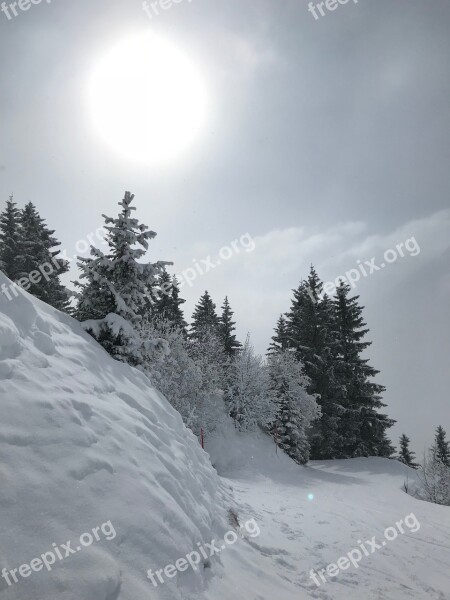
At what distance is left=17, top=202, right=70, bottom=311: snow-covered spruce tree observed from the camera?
26.1m

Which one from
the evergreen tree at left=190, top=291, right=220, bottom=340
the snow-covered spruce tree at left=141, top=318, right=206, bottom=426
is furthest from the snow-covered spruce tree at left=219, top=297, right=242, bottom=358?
the snow-covered spruce tree at left=141, top=318, right=206, bottom=426

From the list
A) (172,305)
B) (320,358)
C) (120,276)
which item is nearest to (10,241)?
(172,305)

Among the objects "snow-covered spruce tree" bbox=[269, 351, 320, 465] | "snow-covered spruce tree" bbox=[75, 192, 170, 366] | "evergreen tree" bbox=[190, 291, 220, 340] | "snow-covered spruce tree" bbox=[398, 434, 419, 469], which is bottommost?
"snow-covered spruce tree" bbox=[398, 434, 419, 469]

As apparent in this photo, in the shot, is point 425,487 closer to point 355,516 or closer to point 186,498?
point 355,516

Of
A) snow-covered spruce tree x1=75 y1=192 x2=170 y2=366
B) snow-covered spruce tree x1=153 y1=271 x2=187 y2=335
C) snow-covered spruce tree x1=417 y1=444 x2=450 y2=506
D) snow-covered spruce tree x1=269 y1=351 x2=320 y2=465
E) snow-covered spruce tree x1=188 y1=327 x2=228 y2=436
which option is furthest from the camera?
snow-covered spruce tree x1=153 y1=271 x2=187 y2=335

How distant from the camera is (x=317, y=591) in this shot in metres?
5.60

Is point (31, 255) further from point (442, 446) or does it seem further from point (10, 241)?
point (442, 446)

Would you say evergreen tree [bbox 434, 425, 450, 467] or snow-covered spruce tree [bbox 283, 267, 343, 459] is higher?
snow-covered spruce tree [bbox 283, 267, 343, 459]

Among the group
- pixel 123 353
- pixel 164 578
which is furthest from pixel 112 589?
Result: pixel 123 353

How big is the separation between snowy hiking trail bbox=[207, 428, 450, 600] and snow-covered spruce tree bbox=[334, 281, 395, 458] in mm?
11896

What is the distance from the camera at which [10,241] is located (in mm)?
28828

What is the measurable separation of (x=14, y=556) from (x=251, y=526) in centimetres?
592

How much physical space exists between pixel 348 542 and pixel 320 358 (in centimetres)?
2234

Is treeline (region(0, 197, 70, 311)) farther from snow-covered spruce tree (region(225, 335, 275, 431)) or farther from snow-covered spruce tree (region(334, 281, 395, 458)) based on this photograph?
snow-covered spruce tree (region(334, 281, 395, 458))
